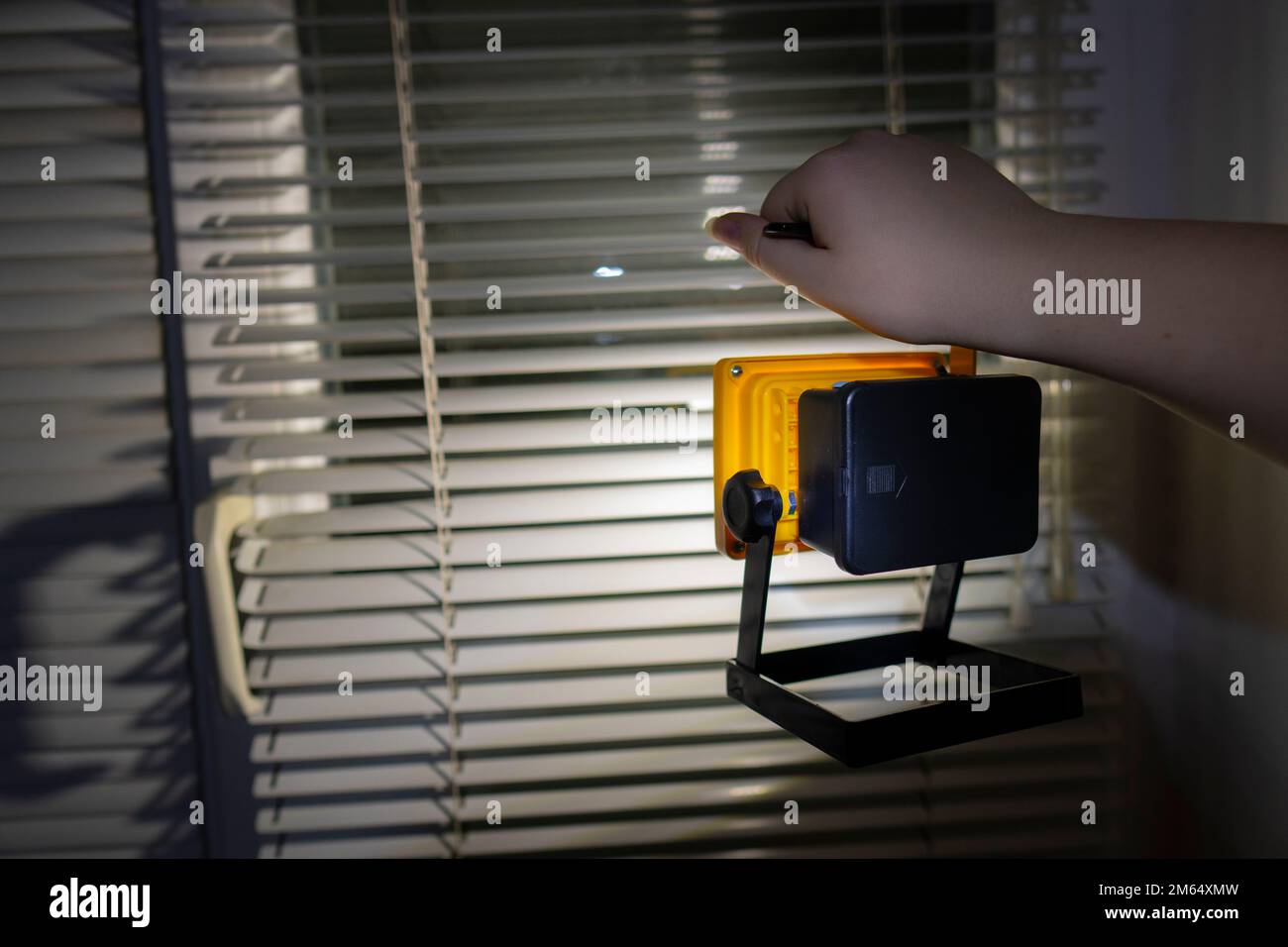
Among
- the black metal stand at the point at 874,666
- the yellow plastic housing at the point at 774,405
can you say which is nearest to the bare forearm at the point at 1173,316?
the yellow plastic housing at the point at 774,405

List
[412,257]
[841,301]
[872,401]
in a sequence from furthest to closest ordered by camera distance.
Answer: [412,257]
[841,301]
[872,401]

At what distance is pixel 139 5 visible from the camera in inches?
40.3

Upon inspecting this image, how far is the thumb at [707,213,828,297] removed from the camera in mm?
691

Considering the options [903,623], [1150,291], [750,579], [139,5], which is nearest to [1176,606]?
[903,623]

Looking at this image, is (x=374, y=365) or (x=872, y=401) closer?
(x=872, y=401)

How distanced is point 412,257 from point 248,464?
1.27 feet

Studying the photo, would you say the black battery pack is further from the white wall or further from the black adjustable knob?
the white wall

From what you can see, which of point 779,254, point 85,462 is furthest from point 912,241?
point 85,462

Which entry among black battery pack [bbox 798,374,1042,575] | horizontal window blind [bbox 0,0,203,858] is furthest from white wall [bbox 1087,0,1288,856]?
horizontal window blind [bbox 0,0,203,858]

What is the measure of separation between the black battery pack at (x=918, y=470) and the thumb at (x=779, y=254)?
0.13 meters

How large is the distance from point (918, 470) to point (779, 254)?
24cm

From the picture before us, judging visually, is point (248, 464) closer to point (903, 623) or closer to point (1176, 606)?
point (903, 623)

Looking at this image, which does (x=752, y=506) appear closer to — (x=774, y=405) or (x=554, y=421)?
(x=774, y=405)

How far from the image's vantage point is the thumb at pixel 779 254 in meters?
0.69
